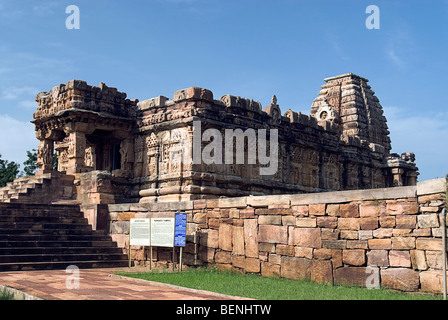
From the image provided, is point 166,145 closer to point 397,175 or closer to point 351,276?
point 351,276

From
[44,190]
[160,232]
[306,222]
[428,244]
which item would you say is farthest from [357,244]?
[44,190]

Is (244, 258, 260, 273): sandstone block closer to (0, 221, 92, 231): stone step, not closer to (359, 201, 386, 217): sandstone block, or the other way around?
(359, 201, 386, 217): sandstone block

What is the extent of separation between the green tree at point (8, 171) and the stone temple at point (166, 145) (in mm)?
15872

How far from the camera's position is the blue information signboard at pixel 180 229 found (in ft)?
45.4

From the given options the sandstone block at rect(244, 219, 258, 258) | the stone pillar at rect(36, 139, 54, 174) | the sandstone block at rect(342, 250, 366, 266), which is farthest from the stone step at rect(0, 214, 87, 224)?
the sandstone block at rect(342, 250, 366, 266)

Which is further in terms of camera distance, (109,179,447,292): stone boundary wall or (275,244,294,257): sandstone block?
(275,244,294,257): sandstone block

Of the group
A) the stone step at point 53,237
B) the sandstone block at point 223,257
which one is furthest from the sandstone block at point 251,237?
the stone step at point 53,237

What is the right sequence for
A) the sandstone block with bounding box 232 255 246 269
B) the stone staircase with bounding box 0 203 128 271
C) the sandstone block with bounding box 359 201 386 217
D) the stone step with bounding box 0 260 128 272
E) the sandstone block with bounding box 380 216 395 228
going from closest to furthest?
the sandstone block with bounding box 380 216 395 228 → the sandstone block with bounding box 359 201 386 217 → the sandstone block with bounding box 232 255 246 269 → the stone step with bounding box 0 260 128 272 → the stone staircase with bounding box 0 203 128 271

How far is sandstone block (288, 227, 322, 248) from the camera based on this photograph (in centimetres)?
1133

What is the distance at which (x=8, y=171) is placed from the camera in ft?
136

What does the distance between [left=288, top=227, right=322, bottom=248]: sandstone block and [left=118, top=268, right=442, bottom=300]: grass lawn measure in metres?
0.79

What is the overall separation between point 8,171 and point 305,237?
114 ft

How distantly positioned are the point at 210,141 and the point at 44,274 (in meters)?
8.96
